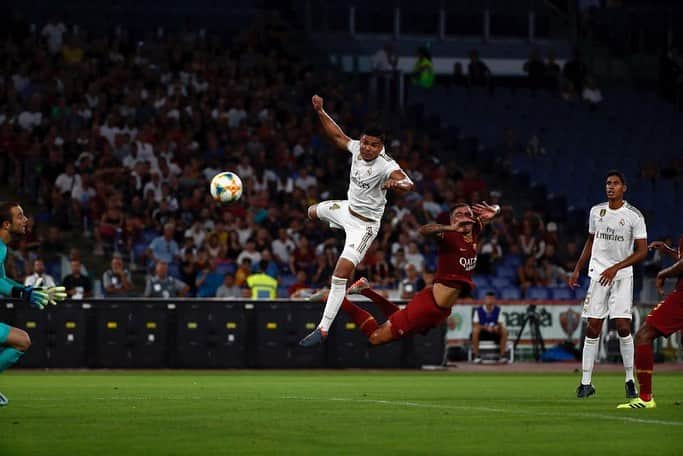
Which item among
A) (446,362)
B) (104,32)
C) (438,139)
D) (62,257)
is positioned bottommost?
(446,362)

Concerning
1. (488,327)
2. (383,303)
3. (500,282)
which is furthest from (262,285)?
(383,303)

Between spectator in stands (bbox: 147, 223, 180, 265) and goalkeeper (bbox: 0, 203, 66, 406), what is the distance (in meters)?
15.5

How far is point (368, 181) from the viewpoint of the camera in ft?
59.3

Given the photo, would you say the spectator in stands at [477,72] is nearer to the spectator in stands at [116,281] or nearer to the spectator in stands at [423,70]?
the spectator in stands at [423,70]

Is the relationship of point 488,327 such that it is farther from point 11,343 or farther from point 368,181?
point 11,343

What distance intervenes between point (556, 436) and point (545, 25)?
3659cm

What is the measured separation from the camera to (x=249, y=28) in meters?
42.1

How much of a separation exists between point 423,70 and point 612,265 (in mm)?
26129

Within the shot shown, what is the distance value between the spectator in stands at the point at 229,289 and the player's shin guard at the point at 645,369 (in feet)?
48.2

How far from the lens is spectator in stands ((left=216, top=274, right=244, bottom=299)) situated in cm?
2920

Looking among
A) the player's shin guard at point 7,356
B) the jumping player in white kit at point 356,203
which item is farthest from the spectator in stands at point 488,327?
the player's shin guard at point 7,356

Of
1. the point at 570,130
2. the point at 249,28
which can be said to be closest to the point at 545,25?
the point at 570,130

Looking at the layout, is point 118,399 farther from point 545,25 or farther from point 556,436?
point 545,25

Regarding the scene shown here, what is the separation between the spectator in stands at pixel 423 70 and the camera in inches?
1695
